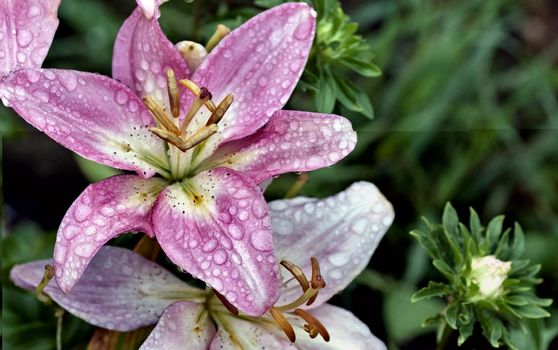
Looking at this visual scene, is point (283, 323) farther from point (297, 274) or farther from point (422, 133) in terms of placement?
point (422, 133)

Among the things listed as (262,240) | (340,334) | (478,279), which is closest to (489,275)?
(478,279)

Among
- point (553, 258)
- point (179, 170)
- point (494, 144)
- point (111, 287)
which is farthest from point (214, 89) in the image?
point (494, 144)

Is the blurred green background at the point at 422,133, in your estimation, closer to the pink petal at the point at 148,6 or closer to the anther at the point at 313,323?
the anther at the point at 313,323

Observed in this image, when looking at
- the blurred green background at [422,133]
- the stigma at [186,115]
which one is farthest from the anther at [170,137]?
the blurred green background at [422,133]

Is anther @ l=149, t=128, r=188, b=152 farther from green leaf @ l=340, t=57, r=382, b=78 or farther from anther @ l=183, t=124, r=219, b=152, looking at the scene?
green leaf @ l=340, t=57, r=382, b=78

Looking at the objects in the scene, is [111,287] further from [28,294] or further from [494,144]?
[494,144]

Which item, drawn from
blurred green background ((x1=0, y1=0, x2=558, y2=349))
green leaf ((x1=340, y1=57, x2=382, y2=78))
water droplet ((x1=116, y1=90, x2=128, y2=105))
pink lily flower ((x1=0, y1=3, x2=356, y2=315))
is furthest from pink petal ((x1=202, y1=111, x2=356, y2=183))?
blurred green background ((x1=0, y1=0, x2=558, y2=349))

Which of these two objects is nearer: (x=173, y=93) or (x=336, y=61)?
(x=173, y=93)
